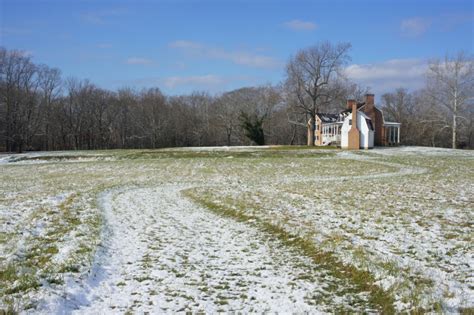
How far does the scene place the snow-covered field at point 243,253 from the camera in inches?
223

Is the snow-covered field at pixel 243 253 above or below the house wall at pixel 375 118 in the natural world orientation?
below

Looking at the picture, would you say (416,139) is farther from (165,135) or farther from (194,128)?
(165,135)

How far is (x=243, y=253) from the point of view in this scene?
824 cm

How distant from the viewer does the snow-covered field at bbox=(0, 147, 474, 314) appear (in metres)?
5.67

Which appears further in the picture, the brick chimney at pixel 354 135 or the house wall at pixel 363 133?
the brick chimney at pixel 354 135

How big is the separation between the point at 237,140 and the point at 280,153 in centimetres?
4385

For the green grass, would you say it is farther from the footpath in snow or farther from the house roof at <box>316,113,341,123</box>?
the house roof at <box>316,113,341,123</box>

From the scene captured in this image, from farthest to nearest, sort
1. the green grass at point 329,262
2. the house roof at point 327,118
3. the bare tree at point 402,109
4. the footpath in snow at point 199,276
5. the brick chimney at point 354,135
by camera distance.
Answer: the bare tree at point 402,109, the house roof at point 327,118, the brick chimney at point 354,135, the green grass at point 329,262, the footpath in snow at point 199,276

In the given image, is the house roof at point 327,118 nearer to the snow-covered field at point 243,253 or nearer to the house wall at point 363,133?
the house wall at point 363,133

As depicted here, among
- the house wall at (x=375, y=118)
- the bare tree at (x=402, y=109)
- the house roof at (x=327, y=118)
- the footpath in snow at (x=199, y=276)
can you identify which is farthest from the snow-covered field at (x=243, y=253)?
the bare tree at (x=402, y=109)

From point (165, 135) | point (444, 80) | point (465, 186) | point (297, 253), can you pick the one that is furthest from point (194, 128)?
point (297, 253)

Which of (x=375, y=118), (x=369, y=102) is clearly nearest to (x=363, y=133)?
(x=375, y=118)

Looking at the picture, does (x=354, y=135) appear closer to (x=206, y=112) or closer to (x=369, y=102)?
(x=369, y=102)

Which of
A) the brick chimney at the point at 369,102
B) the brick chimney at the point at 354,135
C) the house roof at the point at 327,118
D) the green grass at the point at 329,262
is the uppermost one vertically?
the brick chimney at the point at 369,102
